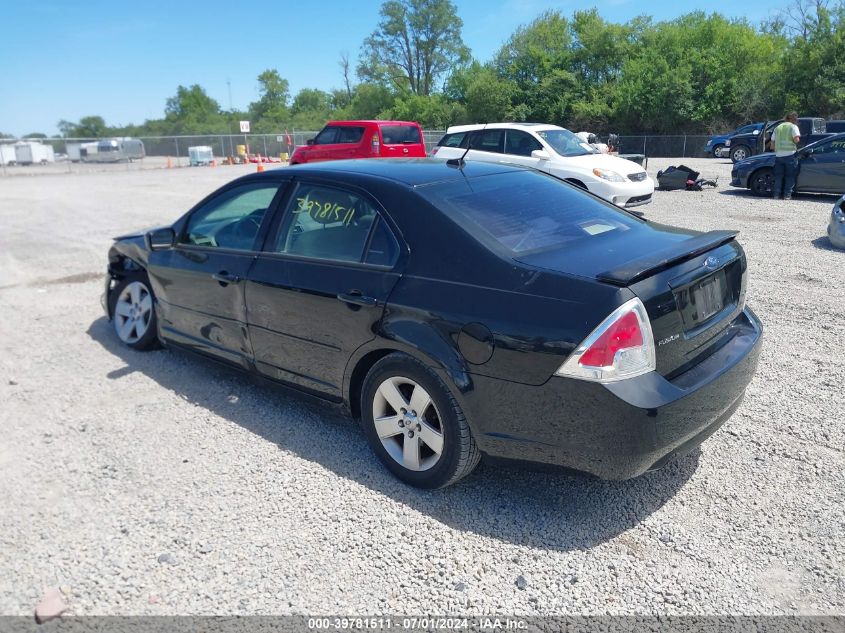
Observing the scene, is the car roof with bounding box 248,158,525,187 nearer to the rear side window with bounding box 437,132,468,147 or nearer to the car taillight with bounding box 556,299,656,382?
the car taillight with bounding box 556,299,656,382

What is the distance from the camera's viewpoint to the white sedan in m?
11.7

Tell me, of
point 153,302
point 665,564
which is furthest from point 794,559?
point 153,302

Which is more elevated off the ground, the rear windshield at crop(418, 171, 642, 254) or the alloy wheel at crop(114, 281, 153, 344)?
the rear windshield at crop(418, 171, 642, 254)

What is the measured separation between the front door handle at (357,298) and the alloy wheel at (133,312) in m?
2.60

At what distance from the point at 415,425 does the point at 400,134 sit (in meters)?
16.0

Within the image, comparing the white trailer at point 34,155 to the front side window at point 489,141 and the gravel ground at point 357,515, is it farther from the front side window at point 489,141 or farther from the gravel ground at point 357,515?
the gravel ground at point 357,515

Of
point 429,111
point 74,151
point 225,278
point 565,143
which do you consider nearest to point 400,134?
point 565,143

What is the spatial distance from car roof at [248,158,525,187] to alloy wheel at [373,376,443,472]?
112 cm

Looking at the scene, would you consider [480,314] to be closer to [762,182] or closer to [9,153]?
[762,182]

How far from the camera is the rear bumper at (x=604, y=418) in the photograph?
2607 millimetres

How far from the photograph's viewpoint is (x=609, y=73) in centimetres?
4697

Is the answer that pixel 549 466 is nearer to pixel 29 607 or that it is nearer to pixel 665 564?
pixel 665 564

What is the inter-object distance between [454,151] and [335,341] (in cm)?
1166

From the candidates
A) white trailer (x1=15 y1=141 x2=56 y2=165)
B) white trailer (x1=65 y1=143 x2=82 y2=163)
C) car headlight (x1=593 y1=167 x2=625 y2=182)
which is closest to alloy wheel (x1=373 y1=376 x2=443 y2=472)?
car headlight (x1=593 y1=167 x2=625 y2=182)
